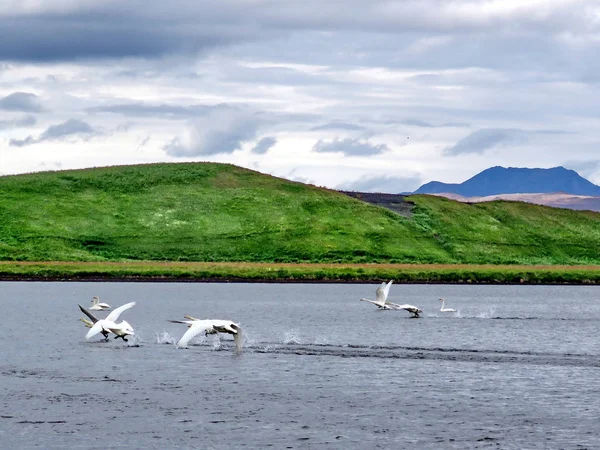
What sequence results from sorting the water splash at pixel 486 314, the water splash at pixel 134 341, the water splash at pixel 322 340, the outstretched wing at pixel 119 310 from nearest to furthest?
the outstretched wing at pixel 119 310 < the water splash at pixel 134 341 < the water splash at pixel 322 340 < the water splash at pixel 486 314

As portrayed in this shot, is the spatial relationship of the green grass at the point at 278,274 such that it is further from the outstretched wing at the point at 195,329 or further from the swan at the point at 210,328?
the outstretched wing at the point at 195,329

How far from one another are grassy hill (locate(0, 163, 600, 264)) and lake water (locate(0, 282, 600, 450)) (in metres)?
64.7

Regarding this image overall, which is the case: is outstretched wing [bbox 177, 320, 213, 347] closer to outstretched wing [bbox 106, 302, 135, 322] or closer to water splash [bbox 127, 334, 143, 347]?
outstretched wing [bbox 106, 302, 135, 322]

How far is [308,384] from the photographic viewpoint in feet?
114

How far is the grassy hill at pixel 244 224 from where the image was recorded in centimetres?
12681

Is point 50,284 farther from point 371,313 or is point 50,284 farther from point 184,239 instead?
point 371,313

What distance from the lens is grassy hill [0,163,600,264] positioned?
416 ft

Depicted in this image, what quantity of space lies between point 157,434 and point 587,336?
98.8 feet

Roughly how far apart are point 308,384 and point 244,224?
104184mm

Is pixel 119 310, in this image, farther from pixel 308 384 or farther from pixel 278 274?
pixel 278 274

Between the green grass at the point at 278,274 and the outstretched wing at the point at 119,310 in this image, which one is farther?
the green grass at the point at 278,274

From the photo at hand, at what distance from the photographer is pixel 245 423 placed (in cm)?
2812

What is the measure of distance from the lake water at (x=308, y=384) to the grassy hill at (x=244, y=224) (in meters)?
64.7

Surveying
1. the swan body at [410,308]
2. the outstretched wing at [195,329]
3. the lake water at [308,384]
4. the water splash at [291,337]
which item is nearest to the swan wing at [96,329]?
the lake water at [308,384]
